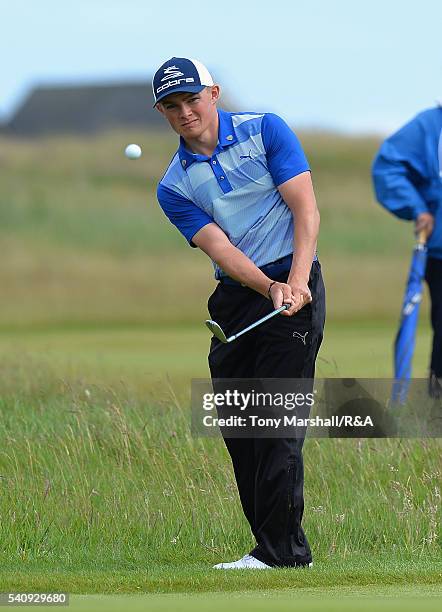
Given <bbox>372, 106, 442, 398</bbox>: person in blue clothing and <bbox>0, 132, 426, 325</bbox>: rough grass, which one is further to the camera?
<bbox>0, 132, 426, 325</bbox>: rough grass

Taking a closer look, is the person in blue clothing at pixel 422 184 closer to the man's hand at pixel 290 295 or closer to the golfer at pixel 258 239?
the golfer at pixel 258 239

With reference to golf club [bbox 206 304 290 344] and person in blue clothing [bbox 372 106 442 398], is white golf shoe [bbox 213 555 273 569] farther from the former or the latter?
person in blue clothing [bbox 372 106 442 398]

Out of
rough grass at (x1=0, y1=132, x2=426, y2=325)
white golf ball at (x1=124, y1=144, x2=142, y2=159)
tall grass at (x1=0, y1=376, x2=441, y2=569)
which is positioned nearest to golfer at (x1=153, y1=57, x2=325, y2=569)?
tall grass at (x1=0, y1=376, x2=441, y2=569)

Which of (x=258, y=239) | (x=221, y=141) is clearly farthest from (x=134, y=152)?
(x=258, y=239)

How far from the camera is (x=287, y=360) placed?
6148 mm

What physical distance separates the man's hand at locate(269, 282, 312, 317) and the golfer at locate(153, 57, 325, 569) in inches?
1.3

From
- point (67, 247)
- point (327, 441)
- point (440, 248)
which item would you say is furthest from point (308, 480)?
point (67, 247)

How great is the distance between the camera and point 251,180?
6215mm

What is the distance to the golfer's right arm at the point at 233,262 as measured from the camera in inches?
239

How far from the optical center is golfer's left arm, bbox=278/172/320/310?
238 inches

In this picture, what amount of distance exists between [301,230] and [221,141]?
52 cm

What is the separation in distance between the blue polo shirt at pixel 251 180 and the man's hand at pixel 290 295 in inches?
10.2

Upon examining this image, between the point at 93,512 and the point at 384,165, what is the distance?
460 centimetres

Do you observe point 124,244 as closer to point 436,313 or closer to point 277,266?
point 436,313
